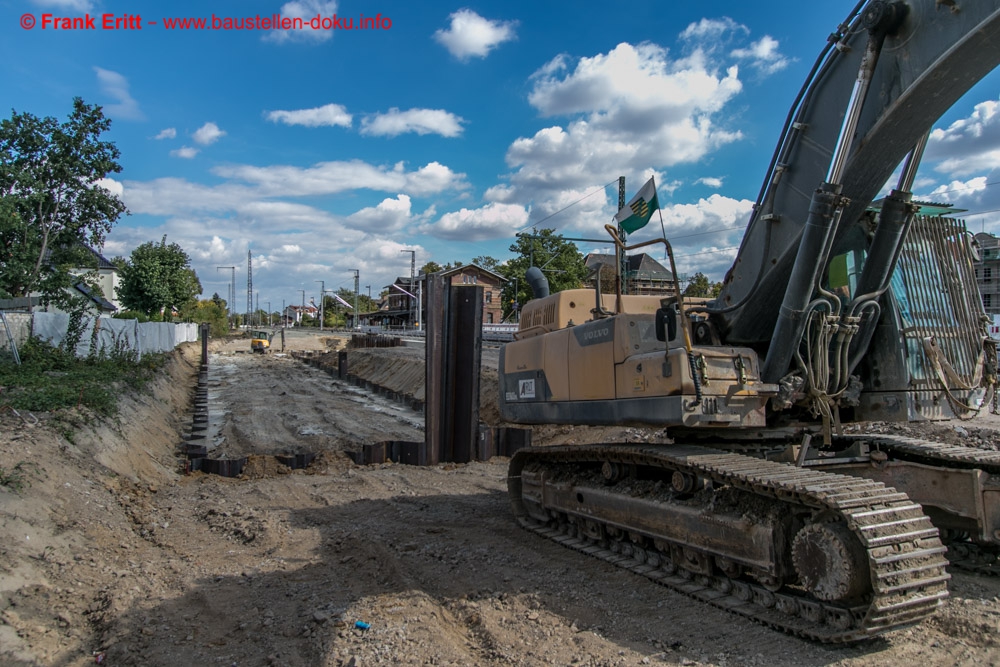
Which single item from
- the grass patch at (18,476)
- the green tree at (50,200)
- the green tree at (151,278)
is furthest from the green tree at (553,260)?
the grass patch at (18,476)

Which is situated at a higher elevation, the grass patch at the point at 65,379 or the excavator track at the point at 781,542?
the grass patch at the point at 65,379

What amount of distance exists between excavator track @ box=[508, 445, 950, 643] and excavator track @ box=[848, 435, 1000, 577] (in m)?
1.30

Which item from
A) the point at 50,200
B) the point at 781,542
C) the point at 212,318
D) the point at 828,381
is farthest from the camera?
the point at 212,318

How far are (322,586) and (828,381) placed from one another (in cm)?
417

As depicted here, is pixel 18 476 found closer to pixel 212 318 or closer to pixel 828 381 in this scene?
pixel 828 381

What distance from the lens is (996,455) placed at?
16.5 feet

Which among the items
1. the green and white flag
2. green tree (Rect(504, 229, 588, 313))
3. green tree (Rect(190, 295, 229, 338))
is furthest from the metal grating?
green tree (Rect(190, 295, 229, 338))

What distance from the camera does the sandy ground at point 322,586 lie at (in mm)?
4168

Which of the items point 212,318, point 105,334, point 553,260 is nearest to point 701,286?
point 553,260

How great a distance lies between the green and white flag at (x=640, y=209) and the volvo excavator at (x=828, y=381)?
1.78 ft

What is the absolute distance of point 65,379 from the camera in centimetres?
1210

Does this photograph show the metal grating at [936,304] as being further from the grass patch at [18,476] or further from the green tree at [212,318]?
the green tree at [212,318]

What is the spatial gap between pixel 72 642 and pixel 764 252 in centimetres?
557

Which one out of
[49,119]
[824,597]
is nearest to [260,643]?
[824,597]
